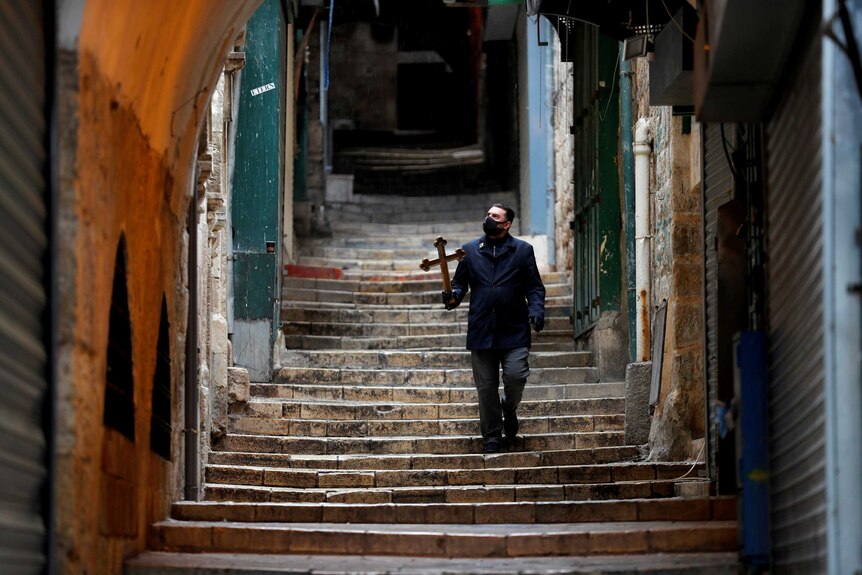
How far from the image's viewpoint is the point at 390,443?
1155 cm

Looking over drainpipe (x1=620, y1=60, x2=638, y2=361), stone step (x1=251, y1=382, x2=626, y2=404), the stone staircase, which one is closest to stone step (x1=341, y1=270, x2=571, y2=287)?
the stone staircase

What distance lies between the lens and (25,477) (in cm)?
552

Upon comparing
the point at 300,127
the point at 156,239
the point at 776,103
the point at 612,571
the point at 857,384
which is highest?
the point at 300,127

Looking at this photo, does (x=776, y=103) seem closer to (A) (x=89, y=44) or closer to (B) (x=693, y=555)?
(B) (x=693, y=555)

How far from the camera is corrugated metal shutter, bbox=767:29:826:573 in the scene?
18.0 feet

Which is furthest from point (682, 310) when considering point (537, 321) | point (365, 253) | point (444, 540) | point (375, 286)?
point (365, 253)

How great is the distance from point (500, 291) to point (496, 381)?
2.10 ft

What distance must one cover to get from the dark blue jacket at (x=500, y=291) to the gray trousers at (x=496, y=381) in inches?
3.4

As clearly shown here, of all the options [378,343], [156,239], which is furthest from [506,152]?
[156,239]

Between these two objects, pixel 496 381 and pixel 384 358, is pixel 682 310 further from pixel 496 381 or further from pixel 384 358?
pixel 384 358

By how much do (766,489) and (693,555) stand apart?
0.74 meters

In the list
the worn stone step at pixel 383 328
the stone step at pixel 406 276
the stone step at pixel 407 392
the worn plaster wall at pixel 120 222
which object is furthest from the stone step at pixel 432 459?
the stone step at pixel 406 276

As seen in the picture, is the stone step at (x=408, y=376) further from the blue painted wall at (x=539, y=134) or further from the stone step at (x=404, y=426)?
the blue painted wall at (x=539, y=134)

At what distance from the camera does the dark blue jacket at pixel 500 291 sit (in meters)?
11.2
